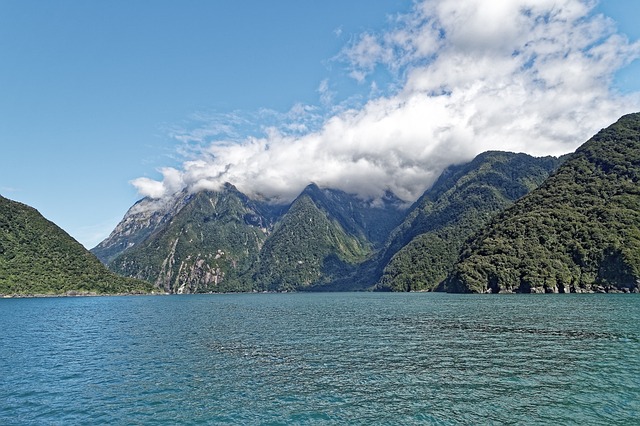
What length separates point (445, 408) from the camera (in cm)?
3247

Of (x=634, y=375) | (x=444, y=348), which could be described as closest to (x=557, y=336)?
(x=444, y=348)

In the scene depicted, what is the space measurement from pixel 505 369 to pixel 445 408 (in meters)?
16.4

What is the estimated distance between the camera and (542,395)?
115 feet

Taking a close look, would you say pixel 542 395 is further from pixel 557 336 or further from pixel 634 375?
pixel 557 336

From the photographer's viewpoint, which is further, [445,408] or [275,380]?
[275,380]

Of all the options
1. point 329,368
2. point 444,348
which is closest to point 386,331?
point 444,348

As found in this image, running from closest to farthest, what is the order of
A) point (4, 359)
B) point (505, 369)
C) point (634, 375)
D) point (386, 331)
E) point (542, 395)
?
point (542, 395) < point (634, 375) < point (505, 369) < point (4, 359) < point (386, 331)

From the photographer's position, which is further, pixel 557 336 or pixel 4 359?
pixel 557 336

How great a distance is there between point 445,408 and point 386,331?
162ft

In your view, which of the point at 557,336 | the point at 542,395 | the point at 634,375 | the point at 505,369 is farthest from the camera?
the point at 557,336

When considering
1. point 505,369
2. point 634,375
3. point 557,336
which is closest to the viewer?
point 634,375

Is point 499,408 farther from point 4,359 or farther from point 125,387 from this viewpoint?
point 4,359

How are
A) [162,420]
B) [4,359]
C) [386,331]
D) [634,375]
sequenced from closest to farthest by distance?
[162,420], [634,375], [4,359], [386,331]

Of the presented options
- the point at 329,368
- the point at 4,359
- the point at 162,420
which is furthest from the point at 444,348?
the point at 4,359
